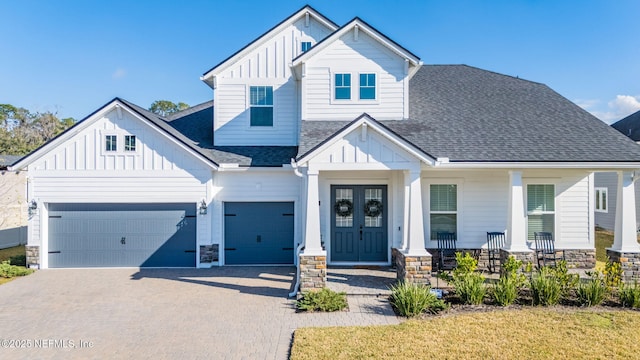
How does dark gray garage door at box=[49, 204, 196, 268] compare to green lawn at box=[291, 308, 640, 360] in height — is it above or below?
above

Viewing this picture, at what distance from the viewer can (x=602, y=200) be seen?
21.1 metres

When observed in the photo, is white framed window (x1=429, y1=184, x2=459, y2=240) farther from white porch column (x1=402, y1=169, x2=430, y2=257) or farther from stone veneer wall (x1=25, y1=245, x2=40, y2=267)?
stone veneer wall (x1=25, y1=245, x2=40, y2=267)

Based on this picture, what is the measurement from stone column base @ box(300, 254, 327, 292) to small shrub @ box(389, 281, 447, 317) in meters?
1.78

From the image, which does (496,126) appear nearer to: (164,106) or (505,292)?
(505,292)

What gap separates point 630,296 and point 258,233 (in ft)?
31.1

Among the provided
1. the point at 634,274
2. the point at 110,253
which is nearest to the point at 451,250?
the point at 634,274

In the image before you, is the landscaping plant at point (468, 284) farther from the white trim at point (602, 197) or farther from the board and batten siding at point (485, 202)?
the white trim at point (602, 197)

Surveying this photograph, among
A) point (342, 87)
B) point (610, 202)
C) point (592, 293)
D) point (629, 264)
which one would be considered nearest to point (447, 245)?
point (592, 293)

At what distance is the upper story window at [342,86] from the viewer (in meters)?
11.0

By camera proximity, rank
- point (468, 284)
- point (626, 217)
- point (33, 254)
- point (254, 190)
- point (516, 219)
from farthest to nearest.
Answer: point (254, 190), point (33, 254), point (626, 217), point (516, 219), point (468, 284)

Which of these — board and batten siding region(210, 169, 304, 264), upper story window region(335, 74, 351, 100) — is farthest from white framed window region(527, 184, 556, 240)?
board and batten siding region(210, 169, 304, 264)

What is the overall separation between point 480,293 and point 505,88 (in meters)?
8.69

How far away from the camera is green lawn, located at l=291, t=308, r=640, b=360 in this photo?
17.6ft

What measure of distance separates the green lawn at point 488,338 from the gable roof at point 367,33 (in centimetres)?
750
